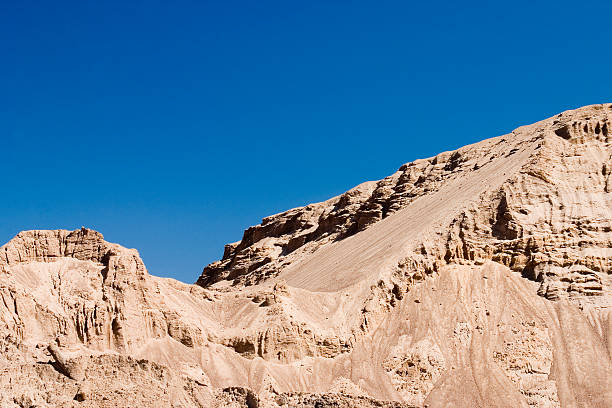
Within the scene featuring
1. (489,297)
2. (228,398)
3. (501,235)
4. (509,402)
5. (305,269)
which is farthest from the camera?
(305,269)

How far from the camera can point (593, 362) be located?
52.8m

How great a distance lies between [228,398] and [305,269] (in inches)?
1294

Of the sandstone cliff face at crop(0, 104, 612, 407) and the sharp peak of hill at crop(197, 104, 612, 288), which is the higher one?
the sharp peak of hill at crop(197, 104, 612, 288)

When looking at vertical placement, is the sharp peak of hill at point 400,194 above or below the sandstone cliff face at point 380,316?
above

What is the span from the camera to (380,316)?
57.1m

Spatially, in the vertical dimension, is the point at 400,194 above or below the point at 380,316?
above

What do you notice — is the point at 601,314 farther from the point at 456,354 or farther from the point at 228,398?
the point at 228,398

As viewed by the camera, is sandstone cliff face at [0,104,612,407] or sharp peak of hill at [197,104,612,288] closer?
sandstone cliff face at [0,104,612,407]

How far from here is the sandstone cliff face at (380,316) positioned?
4444 centimetres

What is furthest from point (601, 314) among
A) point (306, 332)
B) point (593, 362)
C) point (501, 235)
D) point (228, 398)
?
point (228, 398)

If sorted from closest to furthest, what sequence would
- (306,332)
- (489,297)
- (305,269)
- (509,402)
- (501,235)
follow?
(509,402) → (306,332) → (489,297) → (501,235) → (305,269)

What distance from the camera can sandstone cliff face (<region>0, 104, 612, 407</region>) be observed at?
44438 mm

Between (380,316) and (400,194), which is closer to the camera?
(380,316)

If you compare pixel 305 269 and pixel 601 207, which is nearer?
pixel 601 207
